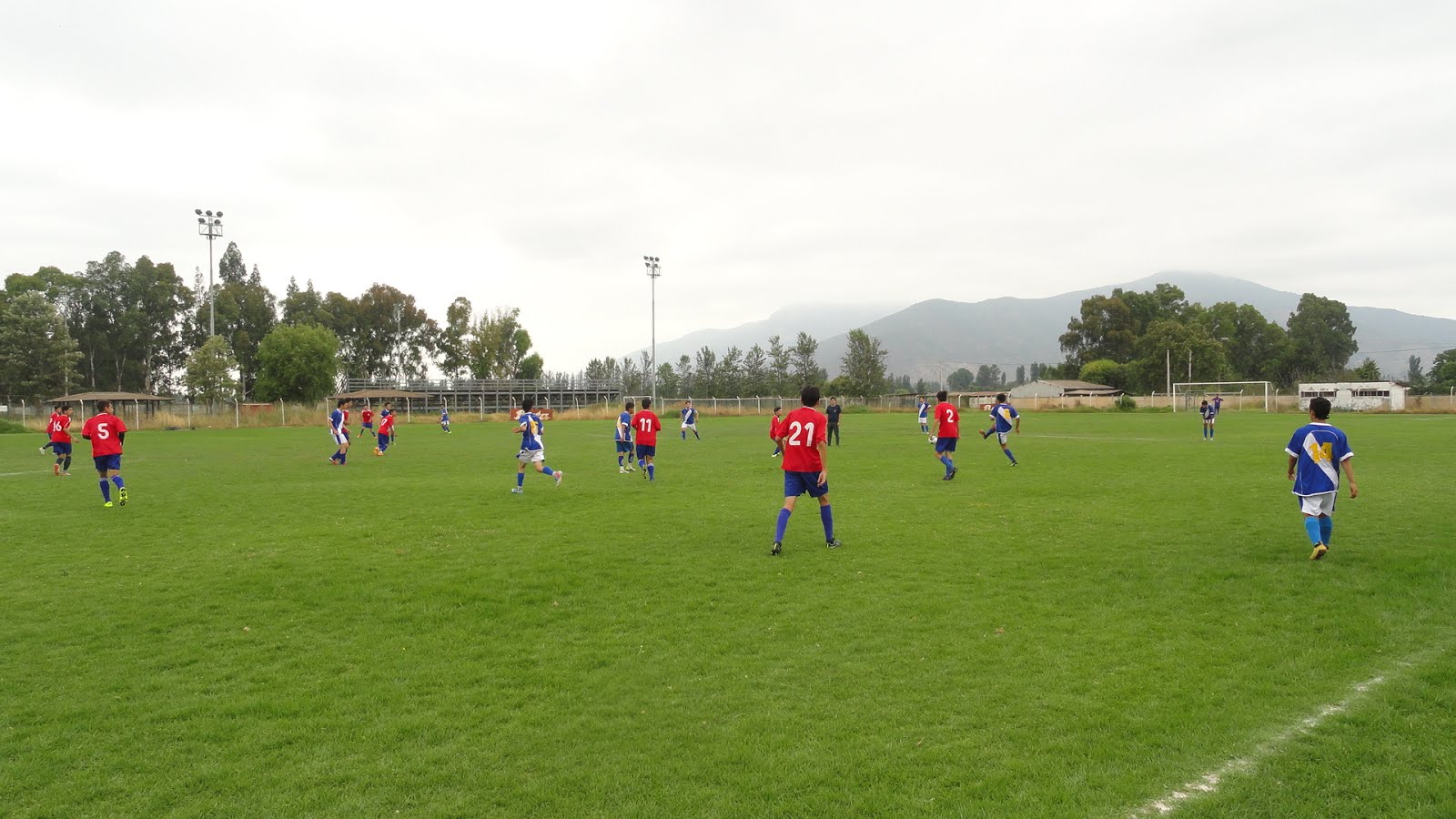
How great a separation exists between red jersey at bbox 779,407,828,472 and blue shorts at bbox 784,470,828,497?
8 cm

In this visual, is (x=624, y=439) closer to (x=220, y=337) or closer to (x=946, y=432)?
(x=946, y=432)

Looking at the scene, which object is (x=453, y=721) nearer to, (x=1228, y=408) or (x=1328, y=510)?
(x=1328, y=510)

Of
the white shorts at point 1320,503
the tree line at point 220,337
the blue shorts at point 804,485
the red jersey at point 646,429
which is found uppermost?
the tree line at point 220,337

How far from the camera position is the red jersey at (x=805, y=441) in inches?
380

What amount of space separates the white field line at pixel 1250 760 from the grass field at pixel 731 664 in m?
0.02

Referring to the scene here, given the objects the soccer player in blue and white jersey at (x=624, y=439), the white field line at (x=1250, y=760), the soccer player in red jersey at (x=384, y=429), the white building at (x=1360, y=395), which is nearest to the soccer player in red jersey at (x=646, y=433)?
the soccer player in blue and white jersey at (x=624, y=439)

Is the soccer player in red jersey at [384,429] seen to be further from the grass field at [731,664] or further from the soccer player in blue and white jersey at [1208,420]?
the soccer player in blue and white jersey at [1208,420]

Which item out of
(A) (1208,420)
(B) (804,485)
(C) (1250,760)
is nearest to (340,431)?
(B) (804,485)

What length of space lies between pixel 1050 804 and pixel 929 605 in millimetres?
3536

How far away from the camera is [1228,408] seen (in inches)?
2662

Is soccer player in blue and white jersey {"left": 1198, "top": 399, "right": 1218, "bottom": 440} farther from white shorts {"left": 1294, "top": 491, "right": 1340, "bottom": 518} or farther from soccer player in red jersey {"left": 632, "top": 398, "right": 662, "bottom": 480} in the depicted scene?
white shorts {"left": 1294, "top": 491, "right": 1340, "bottom": 518}

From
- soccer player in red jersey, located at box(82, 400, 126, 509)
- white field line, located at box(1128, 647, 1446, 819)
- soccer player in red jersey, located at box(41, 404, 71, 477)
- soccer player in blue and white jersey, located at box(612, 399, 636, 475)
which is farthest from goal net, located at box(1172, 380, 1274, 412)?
soccer player in red jersey, located at box(41, 404, 71, 477)

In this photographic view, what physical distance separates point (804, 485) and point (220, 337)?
70.6m

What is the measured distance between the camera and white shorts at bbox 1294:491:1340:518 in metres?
8.76
